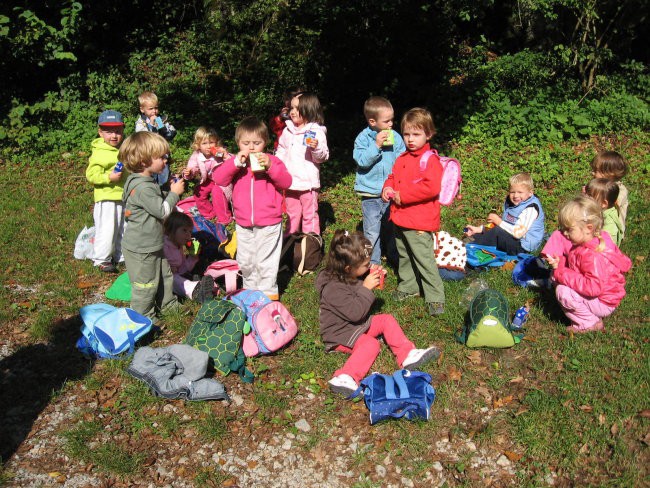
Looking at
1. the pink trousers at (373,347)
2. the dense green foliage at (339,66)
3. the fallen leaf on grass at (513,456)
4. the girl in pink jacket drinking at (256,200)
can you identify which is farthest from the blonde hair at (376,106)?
the dense green foliage at (339,66)

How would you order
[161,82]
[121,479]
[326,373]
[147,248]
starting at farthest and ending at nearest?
[161,82], [147,248], [326,373], [121,479]

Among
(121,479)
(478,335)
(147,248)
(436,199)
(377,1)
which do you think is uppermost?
(377,1)

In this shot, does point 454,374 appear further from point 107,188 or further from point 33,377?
point 107,188

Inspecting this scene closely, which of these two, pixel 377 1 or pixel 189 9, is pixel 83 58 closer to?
pixel 189 9

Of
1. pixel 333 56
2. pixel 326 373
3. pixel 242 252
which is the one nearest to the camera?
pixel 326 373

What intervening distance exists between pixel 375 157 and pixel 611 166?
104 inches

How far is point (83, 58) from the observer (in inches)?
583

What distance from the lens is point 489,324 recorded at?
18.1 feet

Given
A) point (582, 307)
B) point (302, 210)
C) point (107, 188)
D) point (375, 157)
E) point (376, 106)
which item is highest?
point (376, 106)

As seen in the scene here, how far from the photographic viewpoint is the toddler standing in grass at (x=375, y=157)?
21.1 feet

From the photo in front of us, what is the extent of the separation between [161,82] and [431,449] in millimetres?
12031

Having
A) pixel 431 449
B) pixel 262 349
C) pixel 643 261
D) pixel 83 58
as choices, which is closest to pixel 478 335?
pixel 431 449

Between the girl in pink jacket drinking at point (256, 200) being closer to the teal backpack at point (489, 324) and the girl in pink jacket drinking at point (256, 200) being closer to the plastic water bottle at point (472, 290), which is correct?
the plastic water bottle at point (472, 290)

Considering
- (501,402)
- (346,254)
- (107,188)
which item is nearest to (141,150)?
(107,188)
